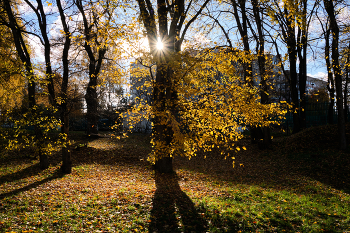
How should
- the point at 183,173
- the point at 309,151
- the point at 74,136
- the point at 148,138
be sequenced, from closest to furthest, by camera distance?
the point at 183,173 < the point at 309,151 < the point at 74,136 < the point at 148,138

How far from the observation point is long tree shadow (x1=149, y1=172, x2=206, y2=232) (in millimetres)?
5104

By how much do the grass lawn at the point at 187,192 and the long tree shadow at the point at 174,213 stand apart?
0.08 feet

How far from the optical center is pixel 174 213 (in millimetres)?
5789

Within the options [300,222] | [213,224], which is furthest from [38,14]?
[300,222]

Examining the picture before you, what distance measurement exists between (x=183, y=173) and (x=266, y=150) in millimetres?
6289

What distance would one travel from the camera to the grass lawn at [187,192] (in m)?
5.22

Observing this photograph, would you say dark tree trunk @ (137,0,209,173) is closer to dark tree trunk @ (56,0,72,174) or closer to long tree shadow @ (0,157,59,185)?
dark tree trunk @ (56,0,72,174)

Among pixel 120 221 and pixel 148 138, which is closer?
pixel 120 221

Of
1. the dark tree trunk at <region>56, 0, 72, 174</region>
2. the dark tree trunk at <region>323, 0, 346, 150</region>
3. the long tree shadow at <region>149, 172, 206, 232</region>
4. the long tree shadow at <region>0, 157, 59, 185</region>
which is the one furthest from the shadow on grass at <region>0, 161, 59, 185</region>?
the dark tree trunk at <region>323, 0, 346, 150</region>

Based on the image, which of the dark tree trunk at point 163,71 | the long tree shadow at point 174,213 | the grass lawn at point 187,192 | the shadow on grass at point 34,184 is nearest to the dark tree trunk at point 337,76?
the grass lawn at point 187,192

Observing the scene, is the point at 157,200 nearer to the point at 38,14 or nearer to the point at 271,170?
the point at 271,170

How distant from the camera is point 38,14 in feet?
31.8

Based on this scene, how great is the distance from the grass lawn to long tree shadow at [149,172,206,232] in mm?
24

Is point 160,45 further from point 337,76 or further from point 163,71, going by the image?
point 337,76
